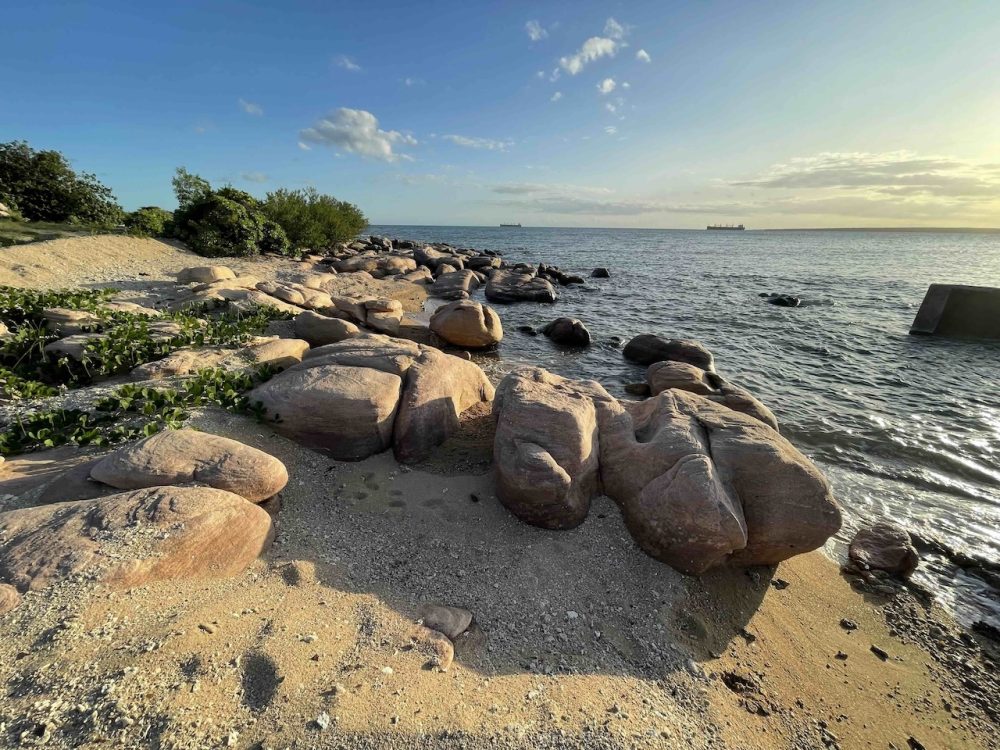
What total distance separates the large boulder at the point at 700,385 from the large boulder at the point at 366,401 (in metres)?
4.59

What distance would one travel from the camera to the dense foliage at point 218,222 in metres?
25.1

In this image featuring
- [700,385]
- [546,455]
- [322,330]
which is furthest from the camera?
[322,330]

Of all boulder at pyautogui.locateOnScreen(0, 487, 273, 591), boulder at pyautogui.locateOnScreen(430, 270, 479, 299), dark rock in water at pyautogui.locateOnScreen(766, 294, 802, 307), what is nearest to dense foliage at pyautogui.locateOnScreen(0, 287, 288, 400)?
boulder at pyautogui.locateOnScreen(0, 487, 273, 591)

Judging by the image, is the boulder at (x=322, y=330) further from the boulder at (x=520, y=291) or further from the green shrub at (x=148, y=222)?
the green shrub at (x=148, y=222)

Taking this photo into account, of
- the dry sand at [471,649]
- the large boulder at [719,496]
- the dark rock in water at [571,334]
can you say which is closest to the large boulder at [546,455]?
the dry sand at [471,649]

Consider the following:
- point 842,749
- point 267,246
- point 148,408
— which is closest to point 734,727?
point 842,749

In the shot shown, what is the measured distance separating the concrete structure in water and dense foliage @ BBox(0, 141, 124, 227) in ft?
135

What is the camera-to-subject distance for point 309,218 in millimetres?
30688

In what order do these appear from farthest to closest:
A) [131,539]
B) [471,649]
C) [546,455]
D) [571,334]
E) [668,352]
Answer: [571,334] → [668,352] → [546,455] → [471,649] → [131,539]

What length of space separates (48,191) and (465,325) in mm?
27110

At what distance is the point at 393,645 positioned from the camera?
3584 mm

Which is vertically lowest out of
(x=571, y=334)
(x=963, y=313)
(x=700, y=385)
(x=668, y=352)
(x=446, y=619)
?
(x=571, y=334)

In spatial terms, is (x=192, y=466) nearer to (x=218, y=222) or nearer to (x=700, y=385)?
(x=700, y=385)

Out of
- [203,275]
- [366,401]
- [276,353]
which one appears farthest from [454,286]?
[366,401]
